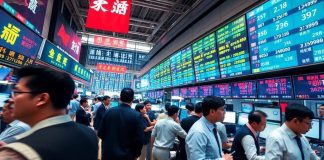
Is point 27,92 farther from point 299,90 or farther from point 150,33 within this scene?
point 150,33

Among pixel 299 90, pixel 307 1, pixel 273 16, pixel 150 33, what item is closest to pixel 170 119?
pixel 299 90

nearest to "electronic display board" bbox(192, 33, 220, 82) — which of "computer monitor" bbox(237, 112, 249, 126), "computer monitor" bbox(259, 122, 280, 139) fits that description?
"computer monitor" bbox(237, 112, 249, 126)

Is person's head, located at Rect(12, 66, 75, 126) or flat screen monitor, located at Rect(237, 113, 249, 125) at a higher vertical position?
person's head, located at Rect(12, 66, 75, 126)

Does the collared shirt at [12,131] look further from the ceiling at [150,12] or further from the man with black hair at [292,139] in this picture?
the ceiling at [150,12]

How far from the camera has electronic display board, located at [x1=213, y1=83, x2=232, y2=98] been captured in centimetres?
456

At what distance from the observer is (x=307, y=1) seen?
9.47 ft

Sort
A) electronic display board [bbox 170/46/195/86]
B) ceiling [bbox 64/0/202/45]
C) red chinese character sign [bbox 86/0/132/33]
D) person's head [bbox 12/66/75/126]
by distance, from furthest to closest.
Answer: ceiling [bbox 64/0/202/45], electronic display board [bbox 170/46/195/86], red chinese character sign [bbox 86/0/132/33], person's head [bbox 12/66/75/126]

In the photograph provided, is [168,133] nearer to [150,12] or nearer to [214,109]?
[214,109]

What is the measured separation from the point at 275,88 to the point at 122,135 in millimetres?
2602

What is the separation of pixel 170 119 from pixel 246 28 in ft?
7.27

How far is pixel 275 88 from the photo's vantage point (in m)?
3.46

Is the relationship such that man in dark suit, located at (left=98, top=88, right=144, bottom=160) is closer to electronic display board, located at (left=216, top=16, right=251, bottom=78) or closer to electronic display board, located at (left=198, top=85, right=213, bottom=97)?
electronic display board, located at (left=216, top=16, right=251, bottom=78)

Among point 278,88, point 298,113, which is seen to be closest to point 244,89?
point 278,88

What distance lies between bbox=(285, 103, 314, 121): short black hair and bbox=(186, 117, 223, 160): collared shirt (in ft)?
2.15
